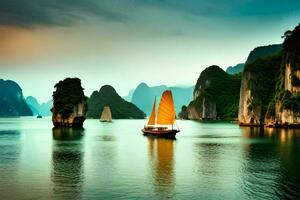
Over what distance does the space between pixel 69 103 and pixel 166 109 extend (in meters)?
46.8

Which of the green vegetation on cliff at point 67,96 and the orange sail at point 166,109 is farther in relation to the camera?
the green vegetation on cliff at point 67,96

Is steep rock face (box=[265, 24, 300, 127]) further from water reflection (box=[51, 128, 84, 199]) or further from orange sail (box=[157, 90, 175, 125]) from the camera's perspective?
water reflection (box=[51, 128, 84, 199])

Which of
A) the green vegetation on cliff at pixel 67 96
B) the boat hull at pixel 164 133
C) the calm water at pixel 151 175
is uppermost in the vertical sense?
the green vegetation on cliff at pixel 67 96

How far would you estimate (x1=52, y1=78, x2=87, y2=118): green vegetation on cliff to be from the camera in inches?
4365

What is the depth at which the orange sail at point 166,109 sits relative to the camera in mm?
70062

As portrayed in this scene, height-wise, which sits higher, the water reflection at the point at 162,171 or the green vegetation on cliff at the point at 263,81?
the green vegetation on cliff at the point at 263,81

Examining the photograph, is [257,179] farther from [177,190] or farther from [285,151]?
[285,151]

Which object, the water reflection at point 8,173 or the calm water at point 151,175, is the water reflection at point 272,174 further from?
the water reflection at point 8,173

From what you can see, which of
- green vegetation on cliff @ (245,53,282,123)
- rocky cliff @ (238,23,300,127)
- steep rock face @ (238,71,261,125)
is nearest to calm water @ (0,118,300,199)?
rocky cliff @ (238,23,300,127)

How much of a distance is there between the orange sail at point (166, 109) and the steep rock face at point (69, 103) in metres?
44.1

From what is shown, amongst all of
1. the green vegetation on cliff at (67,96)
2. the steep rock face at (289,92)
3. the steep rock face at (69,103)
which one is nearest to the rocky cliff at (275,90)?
the steep rock face at (289,92)

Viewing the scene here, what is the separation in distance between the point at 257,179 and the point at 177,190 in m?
7.37

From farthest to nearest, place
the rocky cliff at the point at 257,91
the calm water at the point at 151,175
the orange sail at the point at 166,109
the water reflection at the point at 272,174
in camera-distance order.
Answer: the rocky cliff at the point at 257,91 < the orange sail at the point at 166,109 < the water reflection at the point at 272,174 < the calm water at the point at 151,175

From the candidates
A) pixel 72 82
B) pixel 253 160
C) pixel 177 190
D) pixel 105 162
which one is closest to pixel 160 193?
pixel 177 190
